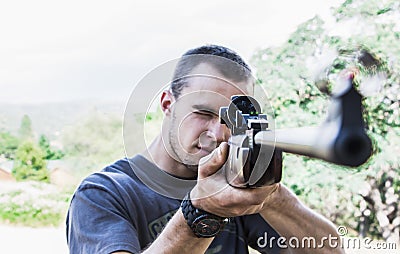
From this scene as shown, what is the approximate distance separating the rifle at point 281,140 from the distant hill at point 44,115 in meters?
1.96

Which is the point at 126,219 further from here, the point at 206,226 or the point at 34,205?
the point at 34,205

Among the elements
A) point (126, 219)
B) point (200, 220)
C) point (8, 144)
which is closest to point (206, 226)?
point (200, 220)

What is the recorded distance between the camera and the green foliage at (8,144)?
283cm

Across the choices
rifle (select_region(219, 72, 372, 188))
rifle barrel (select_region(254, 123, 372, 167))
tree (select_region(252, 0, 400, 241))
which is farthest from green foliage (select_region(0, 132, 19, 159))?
rifle barrel (select_region(254, 123, 372, 167))

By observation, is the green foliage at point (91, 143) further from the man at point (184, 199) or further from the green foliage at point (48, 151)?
the man at point (184, 199)

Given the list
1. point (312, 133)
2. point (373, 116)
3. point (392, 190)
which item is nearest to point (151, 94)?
point (312, 133)

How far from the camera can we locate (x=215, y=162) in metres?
0.76

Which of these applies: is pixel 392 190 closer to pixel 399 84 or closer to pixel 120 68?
pixel 399 84

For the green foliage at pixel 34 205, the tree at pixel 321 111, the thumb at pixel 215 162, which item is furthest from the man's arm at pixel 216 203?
the green foliage at pixel 34 205

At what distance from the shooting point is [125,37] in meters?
2.77

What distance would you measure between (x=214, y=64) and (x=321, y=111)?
1357mm

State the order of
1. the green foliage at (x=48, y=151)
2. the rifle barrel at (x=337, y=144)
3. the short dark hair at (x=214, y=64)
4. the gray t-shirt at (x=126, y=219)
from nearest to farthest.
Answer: the rifle barrel at (x=337, y=144), the gray t-shirt at (x=126, y=219), the short dark hair at (x=214, y=64), the green foliage at (x=48, y=151)

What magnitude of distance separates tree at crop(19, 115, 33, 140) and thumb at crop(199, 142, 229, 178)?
2170mm

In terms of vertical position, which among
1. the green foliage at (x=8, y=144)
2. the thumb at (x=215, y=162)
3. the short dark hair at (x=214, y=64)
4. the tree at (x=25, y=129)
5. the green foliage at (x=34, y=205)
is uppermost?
the short dark hair at (x=214, y=64)
